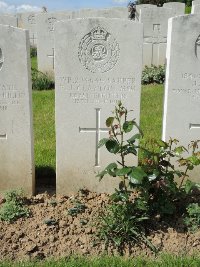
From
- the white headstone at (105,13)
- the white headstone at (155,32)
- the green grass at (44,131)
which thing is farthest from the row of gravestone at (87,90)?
the white headstone at (105,13)

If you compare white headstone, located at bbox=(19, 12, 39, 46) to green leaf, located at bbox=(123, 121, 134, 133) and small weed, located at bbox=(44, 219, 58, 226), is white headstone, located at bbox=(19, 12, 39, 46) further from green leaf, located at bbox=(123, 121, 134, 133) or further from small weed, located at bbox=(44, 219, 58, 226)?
green leaf, located at bbox=(123, 121, 134, 133)

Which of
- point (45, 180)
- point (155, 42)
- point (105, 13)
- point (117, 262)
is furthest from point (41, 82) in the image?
point (117, 262)

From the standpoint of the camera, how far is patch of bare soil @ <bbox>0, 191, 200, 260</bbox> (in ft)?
11.1

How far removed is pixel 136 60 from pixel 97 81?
443mm

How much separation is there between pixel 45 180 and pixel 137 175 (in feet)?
6.20

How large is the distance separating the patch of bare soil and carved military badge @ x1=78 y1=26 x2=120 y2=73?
1.41 meters

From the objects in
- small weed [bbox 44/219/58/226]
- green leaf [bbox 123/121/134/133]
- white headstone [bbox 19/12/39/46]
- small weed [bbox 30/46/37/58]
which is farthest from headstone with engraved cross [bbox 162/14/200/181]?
small weed [bbox 30/46/37/58]

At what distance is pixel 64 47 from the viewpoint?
384 centimetres

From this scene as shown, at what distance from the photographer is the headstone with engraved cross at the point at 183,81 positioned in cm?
387

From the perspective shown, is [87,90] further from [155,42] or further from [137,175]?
[155,42]

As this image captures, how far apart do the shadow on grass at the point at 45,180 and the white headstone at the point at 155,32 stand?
22.8ft

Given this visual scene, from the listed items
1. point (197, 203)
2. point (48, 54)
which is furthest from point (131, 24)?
point (48, 54)

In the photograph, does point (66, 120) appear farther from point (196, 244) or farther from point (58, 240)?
point (196, 244)

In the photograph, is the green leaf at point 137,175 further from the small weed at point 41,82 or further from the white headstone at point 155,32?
the white headstone at point 155,32
